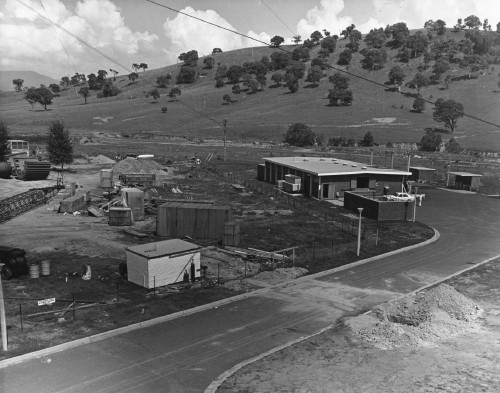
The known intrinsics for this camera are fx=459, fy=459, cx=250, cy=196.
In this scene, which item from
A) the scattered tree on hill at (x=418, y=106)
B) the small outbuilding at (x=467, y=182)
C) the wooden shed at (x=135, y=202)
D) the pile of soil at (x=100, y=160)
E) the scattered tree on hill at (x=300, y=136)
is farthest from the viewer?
the scattered tree on hill at (x=418, y=106)

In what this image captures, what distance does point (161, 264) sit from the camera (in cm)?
2958

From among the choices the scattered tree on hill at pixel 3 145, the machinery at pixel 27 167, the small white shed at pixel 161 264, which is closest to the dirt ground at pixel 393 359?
the small white shed at pixel 161 264

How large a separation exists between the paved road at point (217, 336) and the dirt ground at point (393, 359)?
5.00ft

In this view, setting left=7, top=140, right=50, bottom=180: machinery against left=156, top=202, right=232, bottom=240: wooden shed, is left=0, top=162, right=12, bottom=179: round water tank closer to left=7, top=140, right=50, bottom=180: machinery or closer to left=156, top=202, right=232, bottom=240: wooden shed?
left=7, top=140, right=50, bottom=180: machinery

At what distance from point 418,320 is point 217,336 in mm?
11101

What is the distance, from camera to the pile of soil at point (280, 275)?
3157 cm

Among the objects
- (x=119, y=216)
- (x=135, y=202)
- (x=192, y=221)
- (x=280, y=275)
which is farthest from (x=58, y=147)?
(x=280, y=275)

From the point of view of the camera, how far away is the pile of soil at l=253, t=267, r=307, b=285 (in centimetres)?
3157

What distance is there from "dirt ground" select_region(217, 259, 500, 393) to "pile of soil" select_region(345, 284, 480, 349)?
5 centimetres

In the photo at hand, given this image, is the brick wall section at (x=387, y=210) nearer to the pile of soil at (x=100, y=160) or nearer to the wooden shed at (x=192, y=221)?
the wooden shed at (x=192, y=221)

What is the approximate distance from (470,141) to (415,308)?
139137 millimetres

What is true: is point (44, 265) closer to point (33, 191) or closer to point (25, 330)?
point (25, 330)

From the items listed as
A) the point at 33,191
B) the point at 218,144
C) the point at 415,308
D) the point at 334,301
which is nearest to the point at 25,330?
the point at 334,301

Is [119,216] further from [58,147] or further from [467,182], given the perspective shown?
[467,182]
